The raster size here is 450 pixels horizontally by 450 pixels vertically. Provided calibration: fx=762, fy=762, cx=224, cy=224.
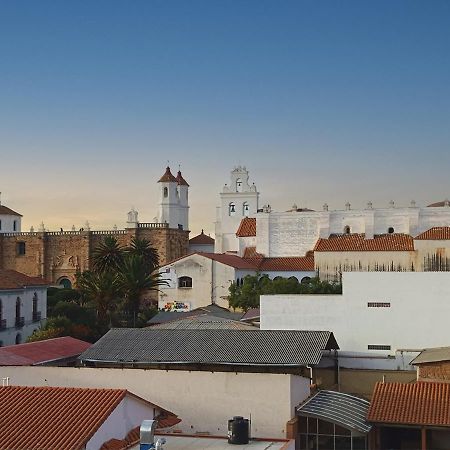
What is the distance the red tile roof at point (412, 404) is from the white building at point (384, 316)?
563 centimetres

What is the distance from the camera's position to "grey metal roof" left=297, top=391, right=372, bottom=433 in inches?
776

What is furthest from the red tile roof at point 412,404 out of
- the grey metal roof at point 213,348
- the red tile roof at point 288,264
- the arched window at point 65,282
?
the arched window at point 65,282

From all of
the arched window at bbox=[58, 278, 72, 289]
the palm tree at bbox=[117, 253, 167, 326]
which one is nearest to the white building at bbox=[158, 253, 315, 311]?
→ the palm tree at bbox=[117, 253, 167, 326]

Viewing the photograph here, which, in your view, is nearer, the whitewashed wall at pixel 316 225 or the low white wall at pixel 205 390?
the low white wall at pixel 205 390

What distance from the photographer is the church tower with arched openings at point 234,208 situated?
2554 inches


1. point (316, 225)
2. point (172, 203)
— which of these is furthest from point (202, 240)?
point (316, 225)

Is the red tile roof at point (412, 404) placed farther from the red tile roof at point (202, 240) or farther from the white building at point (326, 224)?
the red tile roof at point (202, 240)

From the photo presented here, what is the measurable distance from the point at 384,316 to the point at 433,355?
13.0ft

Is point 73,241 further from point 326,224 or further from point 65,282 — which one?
point 326,224

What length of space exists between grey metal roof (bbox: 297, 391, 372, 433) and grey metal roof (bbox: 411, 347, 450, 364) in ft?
8.65

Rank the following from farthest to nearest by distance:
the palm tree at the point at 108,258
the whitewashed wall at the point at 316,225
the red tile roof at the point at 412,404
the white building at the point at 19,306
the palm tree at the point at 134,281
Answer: the whitewashed wall at the point at 316,225 < the palm tree at the point at 108,258 < the palm tree at the point at 134,281 < the white building at the point at 19,306 < the red tile roof at the point at 412,404

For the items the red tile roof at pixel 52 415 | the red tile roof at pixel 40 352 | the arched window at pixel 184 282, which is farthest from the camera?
the arched window at pixel 184 282

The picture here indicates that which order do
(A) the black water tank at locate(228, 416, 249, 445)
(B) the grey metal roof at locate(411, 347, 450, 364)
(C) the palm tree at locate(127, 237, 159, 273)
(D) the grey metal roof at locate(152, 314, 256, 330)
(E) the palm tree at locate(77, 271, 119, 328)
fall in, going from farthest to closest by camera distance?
(C) the palm tree at locate(127, 237, 159, 273), (E) the palm tree at locate(77, 271, 119, 328), (D) the grey metal roof at locate(152, 314, 256, 330), (B) the grey metal roof at locate(411, 347, 450, 364), (A) the black water tank at locate(228, 416, 249, 445)

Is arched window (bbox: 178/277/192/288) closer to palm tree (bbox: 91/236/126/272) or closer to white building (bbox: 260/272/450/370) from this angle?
palm tree (bbox: 91/236/126/272)
